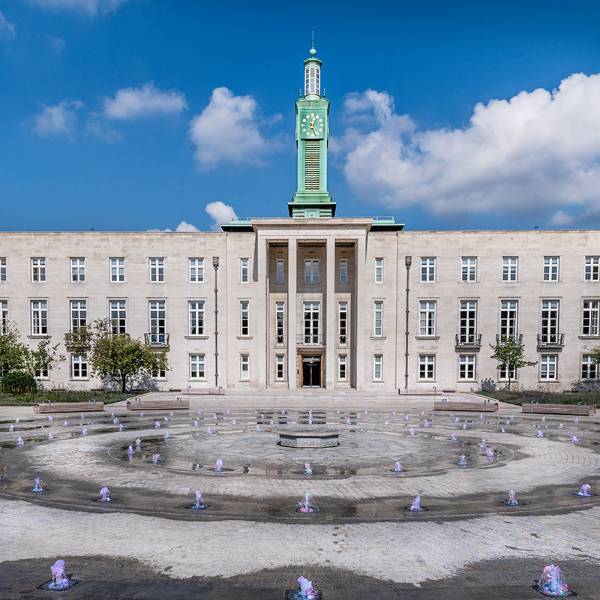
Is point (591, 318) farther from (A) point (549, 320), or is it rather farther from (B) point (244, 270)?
(B) point (244, 270)

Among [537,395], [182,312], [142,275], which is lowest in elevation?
[537,395]

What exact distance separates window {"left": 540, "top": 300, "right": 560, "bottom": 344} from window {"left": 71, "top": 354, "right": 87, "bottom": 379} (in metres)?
39.9

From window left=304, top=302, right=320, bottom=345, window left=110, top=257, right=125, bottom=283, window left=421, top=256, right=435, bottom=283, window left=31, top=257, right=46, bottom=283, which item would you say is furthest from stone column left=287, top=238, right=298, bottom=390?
window left=31, top=257, right=46, bottom=283

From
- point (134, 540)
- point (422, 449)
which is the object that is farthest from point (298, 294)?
point (134, 540)

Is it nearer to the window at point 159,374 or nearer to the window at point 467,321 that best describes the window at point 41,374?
the window at point 159,374

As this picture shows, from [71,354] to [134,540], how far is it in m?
40.3

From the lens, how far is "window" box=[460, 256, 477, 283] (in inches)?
1823

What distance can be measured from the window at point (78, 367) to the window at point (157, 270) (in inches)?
362

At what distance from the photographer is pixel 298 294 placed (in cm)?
4731

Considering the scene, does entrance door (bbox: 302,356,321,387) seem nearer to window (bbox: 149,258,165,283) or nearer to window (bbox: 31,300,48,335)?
window (bbox: 149,258,165,283)

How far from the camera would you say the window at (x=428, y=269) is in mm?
46406

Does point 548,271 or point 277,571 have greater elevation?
point 548,271

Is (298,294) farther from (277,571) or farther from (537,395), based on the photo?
(277,571)

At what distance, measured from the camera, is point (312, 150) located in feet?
199
